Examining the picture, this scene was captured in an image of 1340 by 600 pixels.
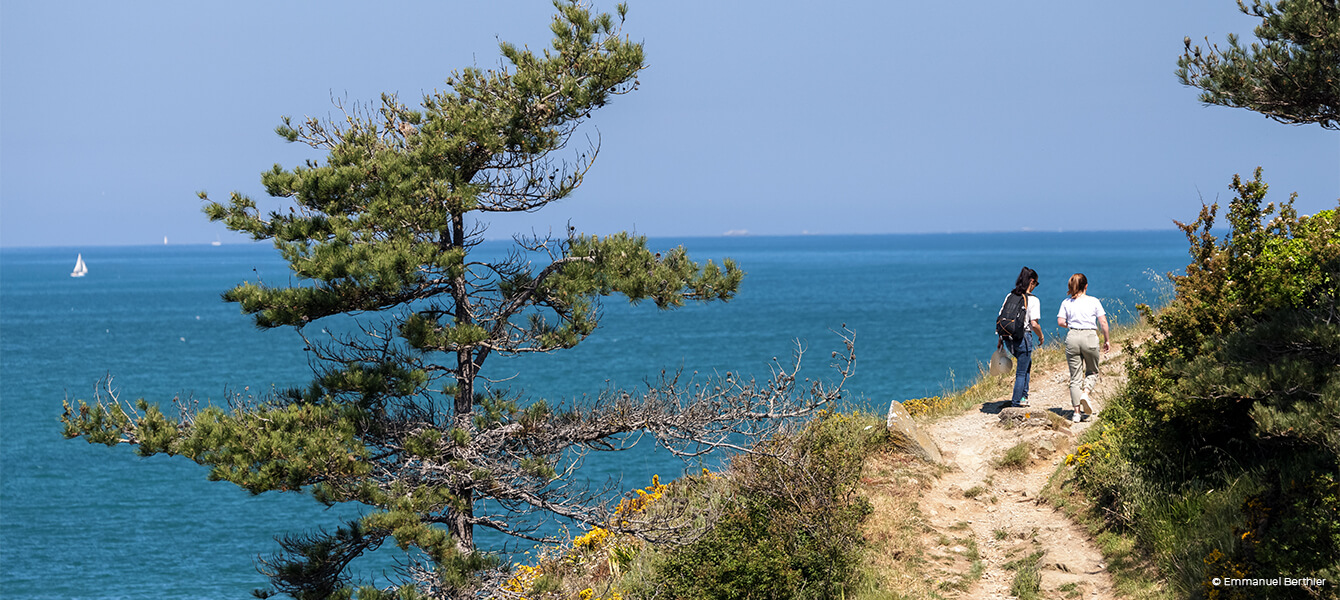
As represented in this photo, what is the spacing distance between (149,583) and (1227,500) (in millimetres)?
23120

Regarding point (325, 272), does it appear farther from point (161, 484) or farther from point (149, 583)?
point (161, 484)

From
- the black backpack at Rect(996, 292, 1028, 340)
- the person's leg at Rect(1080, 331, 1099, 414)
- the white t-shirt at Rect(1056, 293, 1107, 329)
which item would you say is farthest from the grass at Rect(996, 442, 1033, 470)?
the white t-shirt at Rect(1056, 293, 1107, 329)

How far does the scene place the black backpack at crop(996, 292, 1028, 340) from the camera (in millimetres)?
13719

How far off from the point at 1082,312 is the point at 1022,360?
155cm

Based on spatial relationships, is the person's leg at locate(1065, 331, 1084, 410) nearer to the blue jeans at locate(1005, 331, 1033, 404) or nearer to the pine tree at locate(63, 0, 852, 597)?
the blue jeans at locate(1005, 331, 1033, 404)

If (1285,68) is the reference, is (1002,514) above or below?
below

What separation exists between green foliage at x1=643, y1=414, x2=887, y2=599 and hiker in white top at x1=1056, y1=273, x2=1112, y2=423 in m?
4.00

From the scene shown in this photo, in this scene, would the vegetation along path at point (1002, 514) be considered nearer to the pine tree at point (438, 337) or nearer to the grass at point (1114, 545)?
the grass at point (1114, 545)

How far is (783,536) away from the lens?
10500mm

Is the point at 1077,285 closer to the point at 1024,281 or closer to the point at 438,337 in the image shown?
the point at 1024,281

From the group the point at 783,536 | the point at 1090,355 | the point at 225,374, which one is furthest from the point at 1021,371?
the point at 225,374

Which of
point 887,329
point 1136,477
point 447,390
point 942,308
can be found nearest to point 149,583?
point 447,390

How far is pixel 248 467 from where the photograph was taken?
8.66m

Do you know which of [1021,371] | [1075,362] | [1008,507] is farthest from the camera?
[1021,371]
